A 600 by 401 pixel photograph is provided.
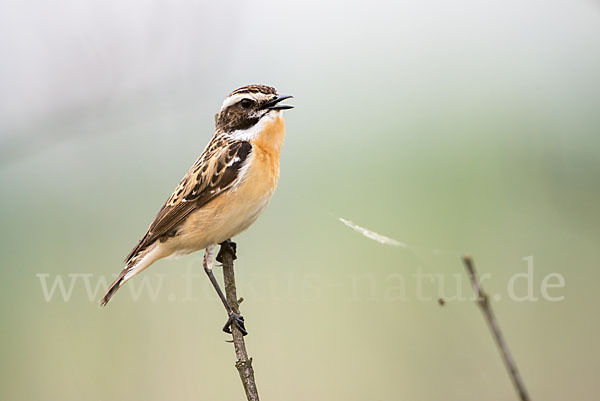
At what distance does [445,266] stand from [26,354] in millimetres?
3191

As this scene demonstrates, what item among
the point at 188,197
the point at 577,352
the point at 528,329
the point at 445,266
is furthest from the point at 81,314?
the point at 577,352

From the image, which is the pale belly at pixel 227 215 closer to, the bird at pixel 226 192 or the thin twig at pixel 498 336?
the bird at pixel 226 192

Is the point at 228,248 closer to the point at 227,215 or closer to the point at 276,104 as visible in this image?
the point at 227,215

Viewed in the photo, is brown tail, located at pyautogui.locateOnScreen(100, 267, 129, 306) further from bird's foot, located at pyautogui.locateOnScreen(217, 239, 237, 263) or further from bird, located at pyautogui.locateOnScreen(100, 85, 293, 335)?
bird's foot, located at pyautogui.locateOnScreen(217, 239, 237, 263)

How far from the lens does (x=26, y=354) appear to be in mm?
4688

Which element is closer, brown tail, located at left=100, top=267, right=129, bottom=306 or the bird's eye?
brown tail, located at left=100, top=267, right=129, bottom=306

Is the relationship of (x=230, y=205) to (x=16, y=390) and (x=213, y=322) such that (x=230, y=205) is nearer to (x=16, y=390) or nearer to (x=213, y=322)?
(x=213, y=322)

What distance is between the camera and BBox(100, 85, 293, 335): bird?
10.8 feet

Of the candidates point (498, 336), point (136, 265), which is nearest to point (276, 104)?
point (136, 265)

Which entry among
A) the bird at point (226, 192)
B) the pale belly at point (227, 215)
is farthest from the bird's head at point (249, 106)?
the pale belly at point (227, 215)

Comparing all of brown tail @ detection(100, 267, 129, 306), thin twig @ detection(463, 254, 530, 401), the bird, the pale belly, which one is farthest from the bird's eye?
thin twig @ detection(463, 254, 530, 401)

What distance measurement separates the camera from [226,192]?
3.35 metres

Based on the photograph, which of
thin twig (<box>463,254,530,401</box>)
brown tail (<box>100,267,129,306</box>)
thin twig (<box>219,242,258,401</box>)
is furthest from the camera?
brown tail (<box>100,267,129,306</box>)

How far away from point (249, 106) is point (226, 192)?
485 millimetres
